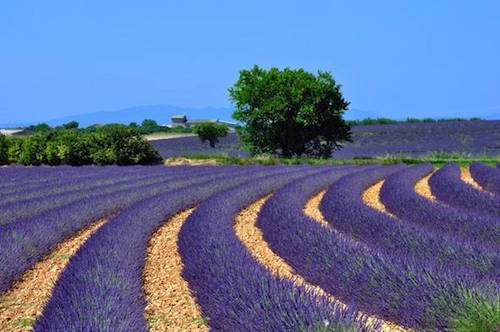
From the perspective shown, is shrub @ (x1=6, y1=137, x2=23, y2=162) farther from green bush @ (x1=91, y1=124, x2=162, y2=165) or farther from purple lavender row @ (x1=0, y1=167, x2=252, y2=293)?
purple lavender row @ (x1=0, y1=167, x2=252, y2=293)

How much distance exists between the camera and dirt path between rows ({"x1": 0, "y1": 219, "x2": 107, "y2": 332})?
436 centimetres

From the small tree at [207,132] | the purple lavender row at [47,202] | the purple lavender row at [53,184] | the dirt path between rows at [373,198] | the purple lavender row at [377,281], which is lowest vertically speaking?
the dirt path between rows at [373,198]

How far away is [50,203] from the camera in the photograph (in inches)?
377

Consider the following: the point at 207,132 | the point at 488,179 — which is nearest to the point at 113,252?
the point at 488,179

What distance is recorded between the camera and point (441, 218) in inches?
261

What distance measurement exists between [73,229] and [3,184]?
741 centimetres

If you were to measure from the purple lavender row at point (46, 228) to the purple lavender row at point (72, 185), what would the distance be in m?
1.41

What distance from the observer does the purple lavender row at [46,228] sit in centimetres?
565

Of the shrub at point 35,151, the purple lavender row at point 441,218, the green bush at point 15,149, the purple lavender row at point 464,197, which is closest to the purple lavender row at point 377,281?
the purple lavender row at point 441,218

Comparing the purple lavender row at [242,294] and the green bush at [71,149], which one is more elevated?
the green bush at [71,149]

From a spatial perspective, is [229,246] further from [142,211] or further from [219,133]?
[219,133]

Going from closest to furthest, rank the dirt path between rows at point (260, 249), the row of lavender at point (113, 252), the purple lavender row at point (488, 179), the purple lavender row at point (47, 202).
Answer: the row of lavender at point (113, 252) < the dirt path between rows at point (260, 249) < the purple lavender row at point (47, 202) < the purple lavender row at point (488, 179)

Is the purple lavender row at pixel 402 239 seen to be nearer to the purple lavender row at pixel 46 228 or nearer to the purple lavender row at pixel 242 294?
the purple lavender row at pixel 242 294

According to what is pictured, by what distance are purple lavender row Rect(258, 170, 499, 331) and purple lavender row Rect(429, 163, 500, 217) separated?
7.20 feet
